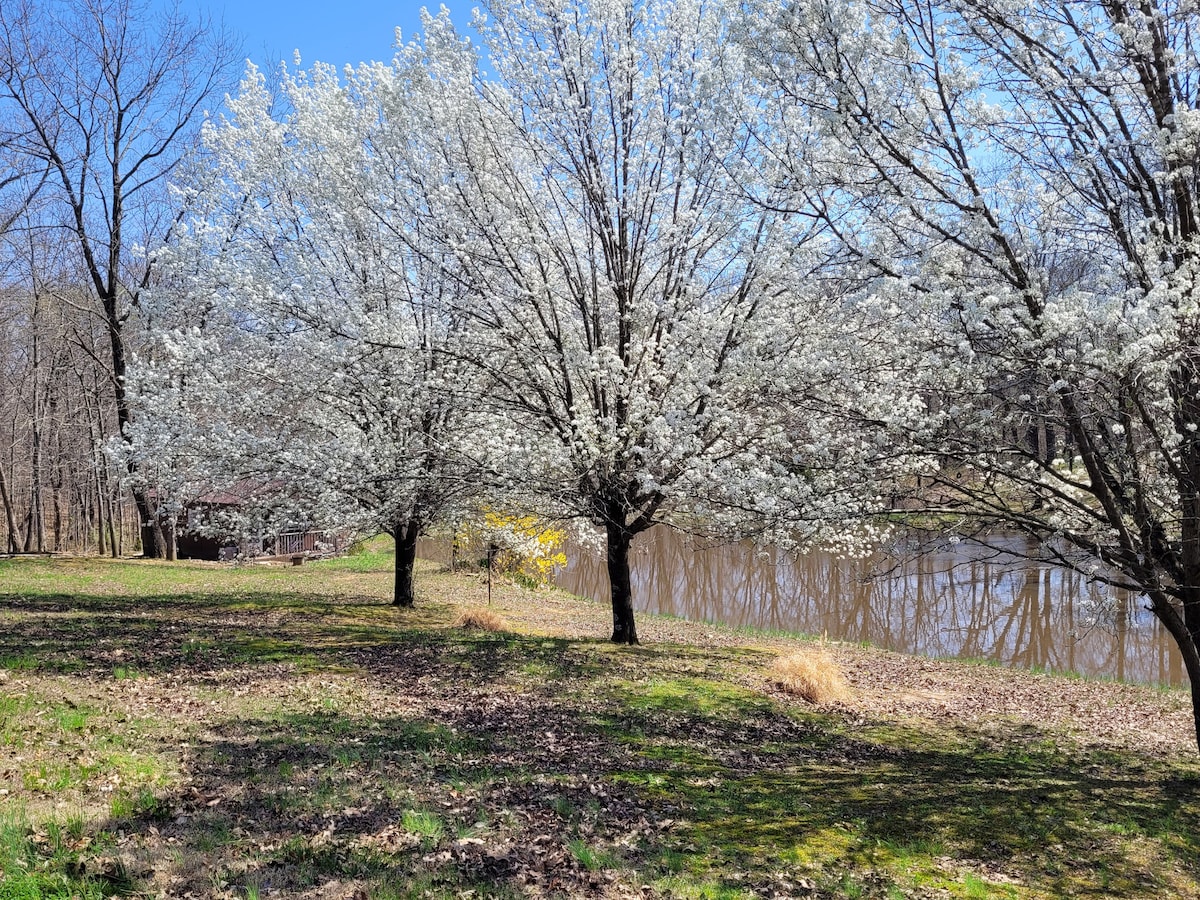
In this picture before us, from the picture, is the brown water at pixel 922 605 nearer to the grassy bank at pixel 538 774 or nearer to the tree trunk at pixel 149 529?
the grassy bank at pixel 538 774

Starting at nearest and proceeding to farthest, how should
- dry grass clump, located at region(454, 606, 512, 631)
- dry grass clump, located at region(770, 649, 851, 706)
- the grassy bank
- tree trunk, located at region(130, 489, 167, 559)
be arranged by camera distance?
the grassy bank, dry grass clump, located at region(770, 649, 851, 706), dry grass clump, located at region(454, 606, 512, 631), tree trunk, located at region(130, 489, 167, 559)

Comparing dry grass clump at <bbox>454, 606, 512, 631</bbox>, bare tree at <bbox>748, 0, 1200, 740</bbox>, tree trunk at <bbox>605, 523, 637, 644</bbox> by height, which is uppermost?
bare tree at <bbox>748, 0, 1200, 740</bbox>

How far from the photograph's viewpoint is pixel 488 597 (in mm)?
17141

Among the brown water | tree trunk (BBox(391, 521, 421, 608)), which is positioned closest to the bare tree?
the brown water

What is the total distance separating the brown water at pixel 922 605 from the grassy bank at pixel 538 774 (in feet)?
8.48

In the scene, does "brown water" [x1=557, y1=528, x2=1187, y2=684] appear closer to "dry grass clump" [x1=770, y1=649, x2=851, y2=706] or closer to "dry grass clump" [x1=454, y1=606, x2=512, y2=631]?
"dry grass clump" [x1=770, y1=649, x2=851, y2=706]

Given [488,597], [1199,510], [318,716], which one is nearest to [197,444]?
[318,716]

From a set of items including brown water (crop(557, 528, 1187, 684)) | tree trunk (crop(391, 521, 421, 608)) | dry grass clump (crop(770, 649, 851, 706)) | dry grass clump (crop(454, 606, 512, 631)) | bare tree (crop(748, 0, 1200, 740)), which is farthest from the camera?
brown water (crop(557, 528, 1187, 684))

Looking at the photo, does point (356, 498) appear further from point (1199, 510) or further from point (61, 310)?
point (61, 310)

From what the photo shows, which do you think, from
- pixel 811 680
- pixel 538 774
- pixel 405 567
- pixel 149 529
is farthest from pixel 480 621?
pixel 149 529

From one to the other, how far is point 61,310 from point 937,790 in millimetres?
28311

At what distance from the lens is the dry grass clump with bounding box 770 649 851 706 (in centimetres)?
905

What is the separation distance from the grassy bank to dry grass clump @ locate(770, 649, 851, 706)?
0.25 meters

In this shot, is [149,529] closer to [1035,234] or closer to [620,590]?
[620,590]
